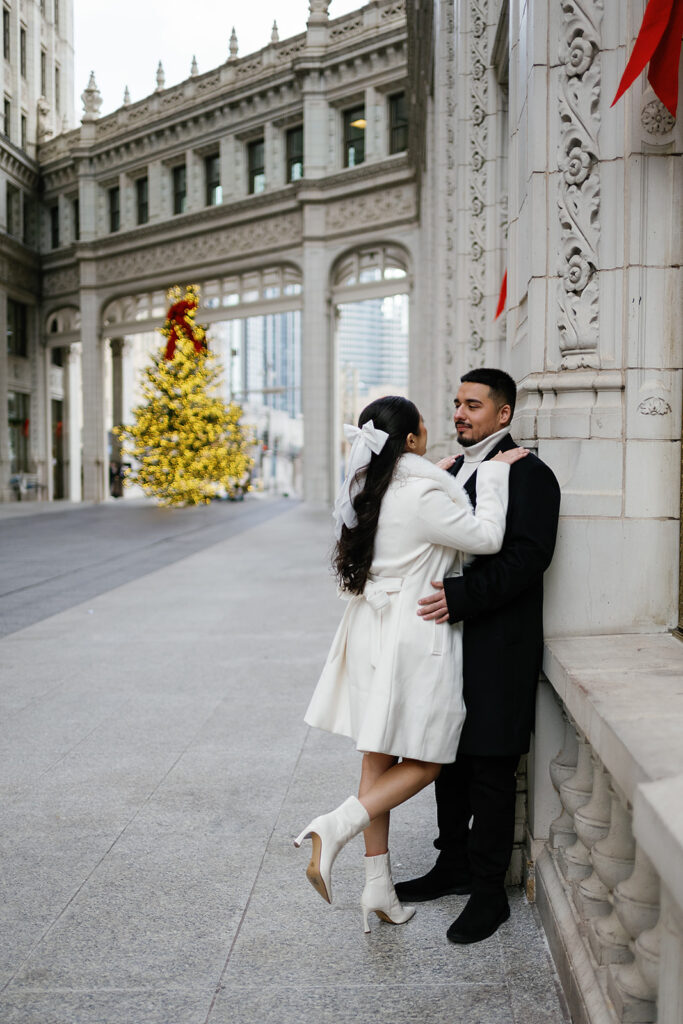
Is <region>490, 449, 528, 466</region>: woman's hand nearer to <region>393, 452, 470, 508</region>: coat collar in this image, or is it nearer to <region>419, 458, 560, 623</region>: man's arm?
<region>419, 458, 560, 623</region>: man's arm

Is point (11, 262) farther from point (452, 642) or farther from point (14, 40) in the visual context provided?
point (452, 642)

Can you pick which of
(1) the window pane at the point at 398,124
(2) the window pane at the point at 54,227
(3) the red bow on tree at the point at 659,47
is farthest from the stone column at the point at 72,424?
(3) the red bow on tree at the point at 659,47

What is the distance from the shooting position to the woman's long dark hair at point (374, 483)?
10.5 feet

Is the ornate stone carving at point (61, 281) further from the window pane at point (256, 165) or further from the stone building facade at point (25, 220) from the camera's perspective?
the window pane at point (256, 165)

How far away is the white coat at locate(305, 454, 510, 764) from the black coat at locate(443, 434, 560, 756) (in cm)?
6

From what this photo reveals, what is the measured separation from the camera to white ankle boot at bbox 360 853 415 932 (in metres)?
3.22

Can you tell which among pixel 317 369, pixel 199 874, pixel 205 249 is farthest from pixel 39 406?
pixel 199 874

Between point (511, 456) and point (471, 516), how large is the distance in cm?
30

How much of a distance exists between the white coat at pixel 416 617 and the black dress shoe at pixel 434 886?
2.18 feet

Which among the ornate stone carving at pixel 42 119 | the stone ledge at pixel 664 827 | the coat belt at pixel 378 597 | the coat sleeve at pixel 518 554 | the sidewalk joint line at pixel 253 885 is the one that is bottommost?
the sidewalk joint line at pixel 253 885

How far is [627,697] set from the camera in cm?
259

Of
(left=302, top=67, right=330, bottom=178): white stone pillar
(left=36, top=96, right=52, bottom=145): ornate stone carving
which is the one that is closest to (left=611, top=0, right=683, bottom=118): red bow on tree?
(left=302, top=67, right=330, bottom=178): white stone pillar

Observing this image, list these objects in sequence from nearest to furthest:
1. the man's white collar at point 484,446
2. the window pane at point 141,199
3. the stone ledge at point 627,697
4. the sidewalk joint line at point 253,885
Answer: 1. the stone ledge at point 627,697
2. the sidewalk joint line at point 253,885
3. the man's white collar at point 484,446
4. the window pane at point 141,199

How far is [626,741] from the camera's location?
2.20m
